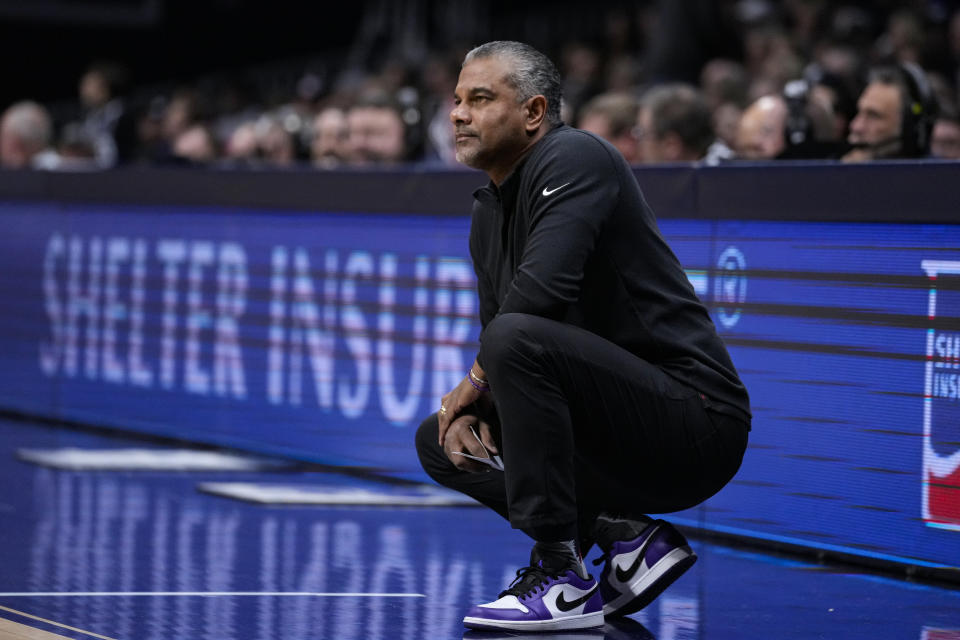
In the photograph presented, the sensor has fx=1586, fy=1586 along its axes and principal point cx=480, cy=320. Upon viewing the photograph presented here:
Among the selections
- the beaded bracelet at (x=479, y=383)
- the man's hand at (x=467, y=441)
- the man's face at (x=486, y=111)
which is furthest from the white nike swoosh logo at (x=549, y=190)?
the man's hand at (x=467, y=441)

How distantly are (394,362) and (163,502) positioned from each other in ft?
3.96

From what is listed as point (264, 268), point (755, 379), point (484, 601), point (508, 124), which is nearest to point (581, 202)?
point (508, 124)

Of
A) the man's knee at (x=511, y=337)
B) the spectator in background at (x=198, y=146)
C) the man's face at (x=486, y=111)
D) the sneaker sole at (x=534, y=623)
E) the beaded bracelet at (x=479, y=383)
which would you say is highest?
the spectator in background at (x=198, y=146)

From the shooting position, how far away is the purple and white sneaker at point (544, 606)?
393cm

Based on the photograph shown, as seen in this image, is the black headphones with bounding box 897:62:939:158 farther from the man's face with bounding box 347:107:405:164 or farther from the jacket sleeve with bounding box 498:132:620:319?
the man's face with bounding box 347:107:405:164

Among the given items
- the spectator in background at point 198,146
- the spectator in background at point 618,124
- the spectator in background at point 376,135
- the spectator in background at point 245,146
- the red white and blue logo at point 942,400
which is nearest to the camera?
the red white and blue logo at point 942,400

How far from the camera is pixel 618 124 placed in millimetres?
7633

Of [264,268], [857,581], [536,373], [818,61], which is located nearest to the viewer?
[536,373]

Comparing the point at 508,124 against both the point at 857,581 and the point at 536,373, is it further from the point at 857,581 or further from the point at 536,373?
the point at 857,581

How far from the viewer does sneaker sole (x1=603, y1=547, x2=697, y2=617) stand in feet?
13.4

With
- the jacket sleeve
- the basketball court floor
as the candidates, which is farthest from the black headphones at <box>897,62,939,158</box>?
the jacket sleeve

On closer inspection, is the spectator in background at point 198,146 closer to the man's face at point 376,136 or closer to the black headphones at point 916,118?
the man's face at point 376,136

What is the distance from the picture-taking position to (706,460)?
3994 mm

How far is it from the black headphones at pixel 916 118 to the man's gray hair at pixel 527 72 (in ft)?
7.27
